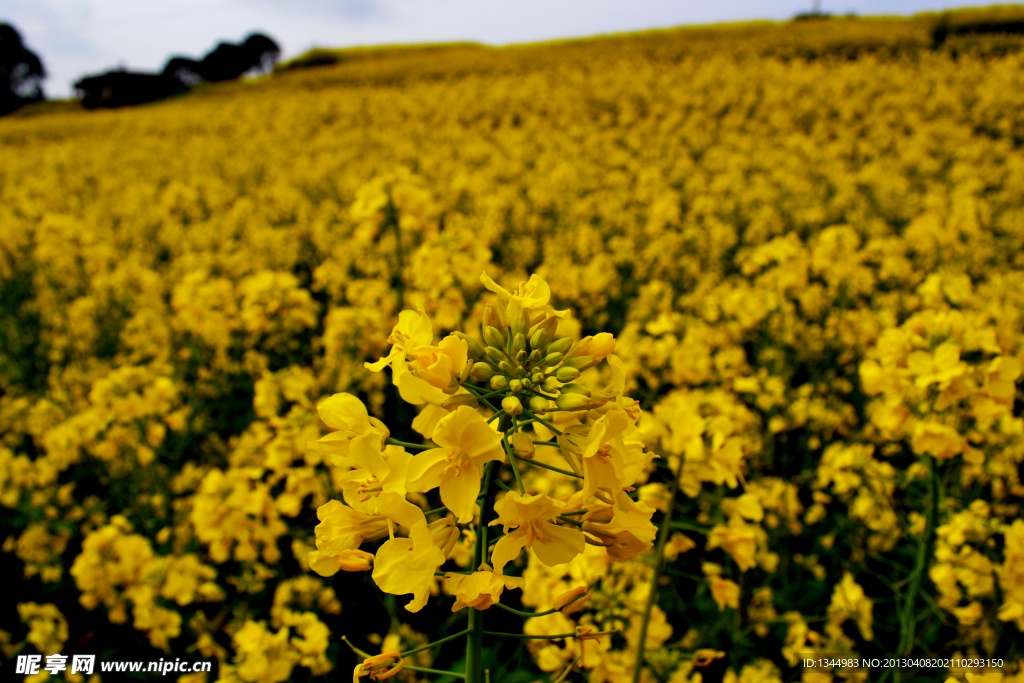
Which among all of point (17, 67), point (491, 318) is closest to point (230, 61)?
point (17, 67)

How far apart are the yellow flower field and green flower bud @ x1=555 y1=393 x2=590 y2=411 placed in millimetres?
12

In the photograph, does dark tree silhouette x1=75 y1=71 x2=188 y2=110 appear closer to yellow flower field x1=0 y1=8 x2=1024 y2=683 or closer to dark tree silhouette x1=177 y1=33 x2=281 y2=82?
dark tree silhouette x1=177 y1=33 x2=281 y2=82

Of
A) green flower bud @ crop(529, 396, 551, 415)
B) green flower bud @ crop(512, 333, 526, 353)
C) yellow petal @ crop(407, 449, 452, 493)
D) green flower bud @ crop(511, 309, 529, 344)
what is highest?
green flower bud @ crop(511, 309, 529, 344)

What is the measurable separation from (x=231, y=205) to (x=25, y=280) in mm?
3695

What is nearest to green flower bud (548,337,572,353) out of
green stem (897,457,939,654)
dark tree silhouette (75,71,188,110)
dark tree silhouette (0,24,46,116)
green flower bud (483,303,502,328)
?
green flower bud (483,303,502,328)

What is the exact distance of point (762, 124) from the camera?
1288 centimetres

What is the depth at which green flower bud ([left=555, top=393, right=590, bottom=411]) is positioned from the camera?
1.04 meters

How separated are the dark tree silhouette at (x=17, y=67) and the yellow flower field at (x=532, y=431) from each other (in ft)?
183

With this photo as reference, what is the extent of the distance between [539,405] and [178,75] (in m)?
69.3

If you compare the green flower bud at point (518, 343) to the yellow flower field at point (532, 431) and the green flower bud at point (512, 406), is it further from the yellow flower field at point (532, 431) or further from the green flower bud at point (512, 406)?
the green flower bud at point (512, 406)

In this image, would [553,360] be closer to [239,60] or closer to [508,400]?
[508,400]

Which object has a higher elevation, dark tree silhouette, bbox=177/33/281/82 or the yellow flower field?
dark tree silhouette, bbox=177/33/281/82

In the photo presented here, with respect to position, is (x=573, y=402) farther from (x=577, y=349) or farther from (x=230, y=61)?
(x=230, y=61)

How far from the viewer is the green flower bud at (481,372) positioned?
3.67 ft
